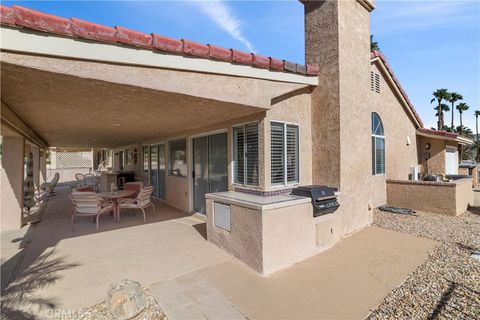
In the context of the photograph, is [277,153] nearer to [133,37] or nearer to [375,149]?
[133,37]

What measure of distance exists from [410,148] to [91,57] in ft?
46.3

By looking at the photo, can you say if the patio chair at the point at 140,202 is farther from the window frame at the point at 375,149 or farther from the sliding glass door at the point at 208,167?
the window frame at the point at 375,149

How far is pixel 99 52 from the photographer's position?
3154 millimetres

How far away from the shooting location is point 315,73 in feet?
21.1

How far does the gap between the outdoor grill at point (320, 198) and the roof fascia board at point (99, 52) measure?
299 cm

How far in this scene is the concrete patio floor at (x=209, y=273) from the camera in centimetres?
337

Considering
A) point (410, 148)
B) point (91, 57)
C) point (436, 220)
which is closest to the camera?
point (91, 57)

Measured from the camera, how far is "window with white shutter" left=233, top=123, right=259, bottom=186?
234 inches

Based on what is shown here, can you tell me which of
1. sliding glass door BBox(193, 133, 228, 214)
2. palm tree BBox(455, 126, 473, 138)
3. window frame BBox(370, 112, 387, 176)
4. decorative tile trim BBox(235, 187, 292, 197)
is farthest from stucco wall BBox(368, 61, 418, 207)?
palm tree BBox(455, 126, 473, 138)

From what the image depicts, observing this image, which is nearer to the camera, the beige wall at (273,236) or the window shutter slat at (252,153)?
the beige wall at (273,236)

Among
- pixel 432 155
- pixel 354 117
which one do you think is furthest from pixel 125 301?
pixel 432 155

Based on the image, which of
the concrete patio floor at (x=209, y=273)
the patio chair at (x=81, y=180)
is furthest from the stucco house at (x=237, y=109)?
the patio chair at (x=81, y=180)

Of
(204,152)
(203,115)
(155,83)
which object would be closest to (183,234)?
(204,152)

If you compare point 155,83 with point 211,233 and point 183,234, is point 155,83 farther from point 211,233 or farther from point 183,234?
point 183,234
